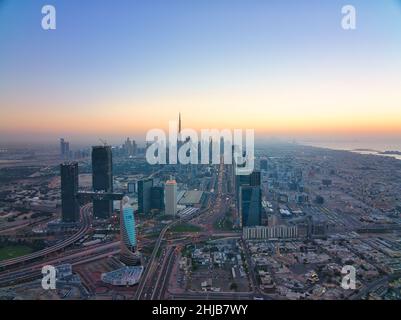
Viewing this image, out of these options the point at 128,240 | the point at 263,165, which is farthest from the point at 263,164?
the point at 128,240

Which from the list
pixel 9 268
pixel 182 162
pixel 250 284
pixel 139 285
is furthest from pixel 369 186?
pixel 9 268

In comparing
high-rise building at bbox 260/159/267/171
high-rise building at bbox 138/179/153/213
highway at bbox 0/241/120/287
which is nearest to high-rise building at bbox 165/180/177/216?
high-rise building at bbox 138/179/153/213

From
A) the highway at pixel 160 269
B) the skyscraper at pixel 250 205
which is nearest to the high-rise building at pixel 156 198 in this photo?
the highway at pixel 160 269

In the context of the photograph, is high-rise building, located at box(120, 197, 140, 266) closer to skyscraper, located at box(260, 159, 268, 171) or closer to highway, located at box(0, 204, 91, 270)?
highway, located at box(0, 204, 91, 270)

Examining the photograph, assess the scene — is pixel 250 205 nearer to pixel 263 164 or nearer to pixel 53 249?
pixel 53 249

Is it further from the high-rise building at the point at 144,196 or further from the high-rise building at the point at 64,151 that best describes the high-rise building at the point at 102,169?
the high-rise building at the point at 64,151
